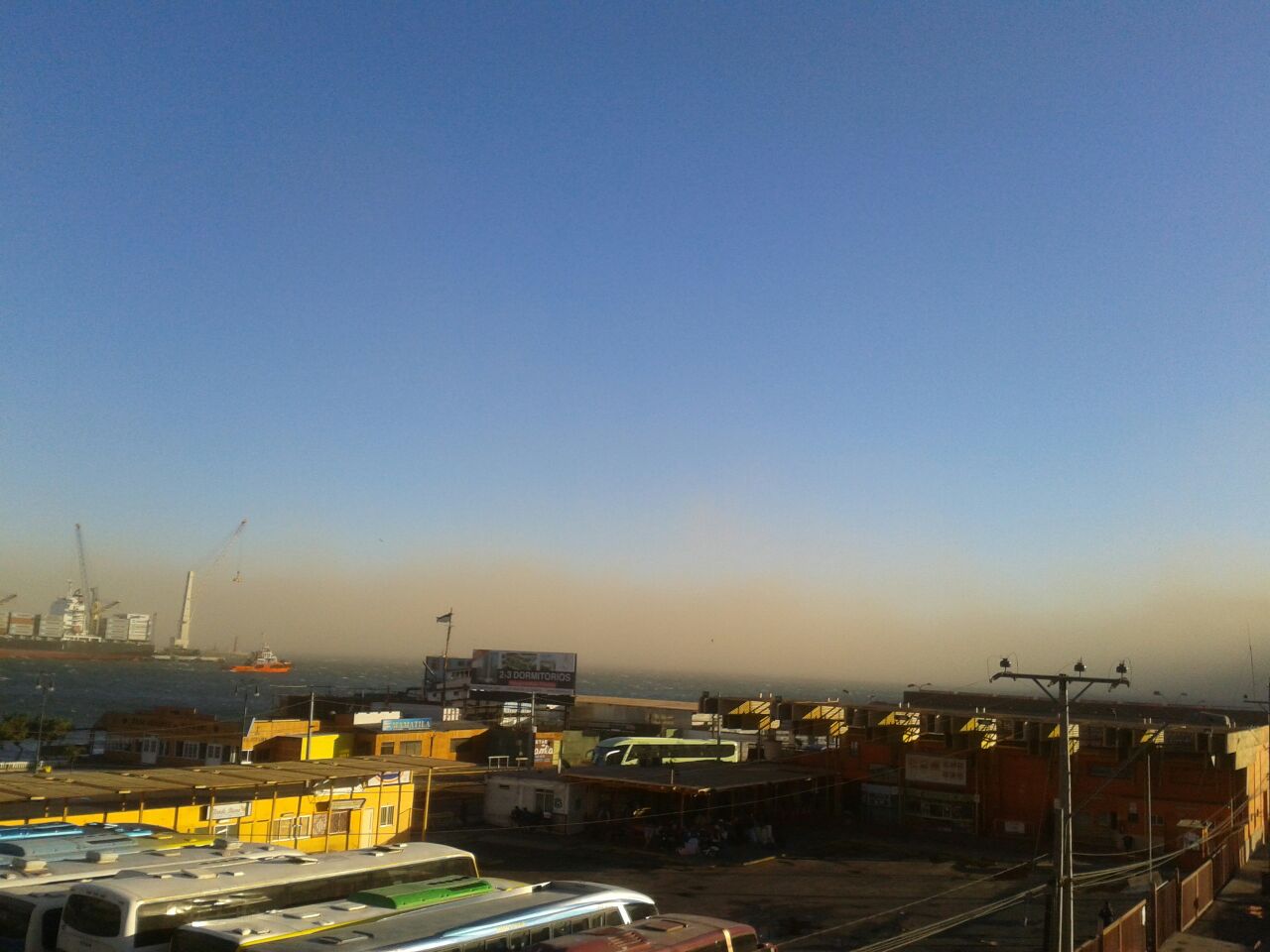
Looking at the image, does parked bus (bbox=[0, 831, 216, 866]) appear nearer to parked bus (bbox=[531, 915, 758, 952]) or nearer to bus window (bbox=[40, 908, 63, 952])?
bus window (bbox=[40, 908, 63, 952])

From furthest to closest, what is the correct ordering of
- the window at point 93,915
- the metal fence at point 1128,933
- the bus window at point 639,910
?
the metal fence at point 1128,933 < the bus window at point 639,910 < the window at point 93,915

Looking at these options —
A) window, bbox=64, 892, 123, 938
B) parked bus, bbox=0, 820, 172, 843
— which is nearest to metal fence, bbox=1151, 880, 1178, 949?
window, bbox=64, 892, 123, 938

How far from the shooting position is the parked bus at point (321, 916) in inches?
452

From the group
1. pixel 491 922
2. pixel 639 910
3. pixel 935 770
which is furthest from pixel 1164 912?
pixel 491 922

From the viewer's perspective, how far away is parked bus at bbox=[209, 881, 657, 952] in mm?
→ 11492

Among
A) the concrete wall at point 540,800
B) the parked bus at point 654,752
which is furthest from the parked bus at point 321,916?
the parked bus at point 654,752

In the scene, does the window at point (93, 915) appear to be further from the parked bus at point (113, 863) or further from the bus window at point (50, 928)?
the parked bus at point (113, 863)

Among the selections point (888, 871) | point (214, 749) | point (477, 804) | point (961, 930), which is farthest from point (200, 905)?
point (214, 749)

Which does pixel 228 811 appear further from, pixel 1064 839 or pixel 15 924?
pixel 1064 839

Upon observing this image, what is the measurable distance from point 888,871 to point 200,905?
936 inches

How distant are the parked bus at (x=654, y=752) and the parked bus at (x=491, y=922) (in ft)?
87.0

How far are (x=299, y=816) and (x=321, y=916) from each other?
15.0 metres

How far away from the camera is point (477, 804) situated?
127 feet

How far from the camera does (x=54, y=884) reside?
542 inches
